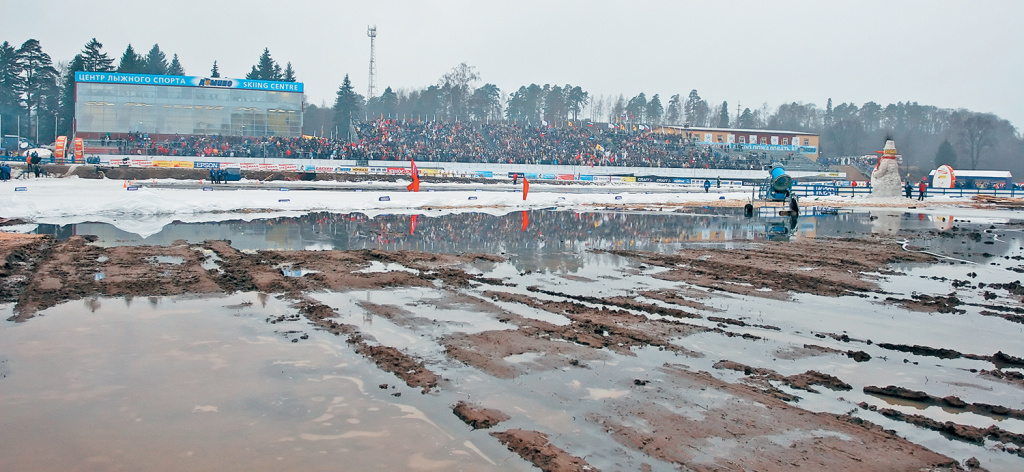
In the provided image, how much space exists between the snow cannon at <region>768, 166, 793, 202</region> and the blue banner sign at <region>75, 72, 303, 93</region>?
198 feet

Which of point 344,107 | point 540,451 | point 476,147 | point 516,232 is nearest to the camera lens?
point 540,451

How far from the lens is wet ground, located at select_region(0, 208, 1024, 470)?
6340 millimetres

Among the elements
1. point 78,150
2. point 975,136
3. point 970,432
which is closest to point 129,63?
point 78,150

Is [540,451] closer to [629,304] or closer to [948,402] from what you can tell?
[948,402]

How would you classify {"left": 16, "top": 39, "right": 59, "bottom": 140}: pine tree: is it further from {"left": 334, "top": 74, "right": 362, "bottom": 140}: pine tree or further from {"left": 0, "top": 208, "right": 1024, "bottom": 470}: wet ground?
{"left": 0, "top": 208, "right": 1024, "bottom": 470}: wet ground

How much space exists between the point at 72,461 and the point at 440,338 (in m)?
4.89

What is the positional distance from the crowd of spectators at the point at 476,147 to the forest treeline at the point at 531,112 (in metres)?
8.50

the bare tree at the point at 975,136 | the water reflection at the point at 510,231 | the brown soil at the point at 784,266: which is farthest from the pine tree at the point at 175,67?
the bare tree at the point at 975,136

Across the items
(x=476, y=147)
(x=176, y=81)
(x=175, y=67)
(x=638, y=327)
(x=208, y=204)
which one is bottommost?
(x=638, y=327)

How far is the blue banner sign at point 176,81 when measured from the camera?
74688 mm

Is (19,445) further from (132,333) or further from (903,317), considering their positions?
(903,317)

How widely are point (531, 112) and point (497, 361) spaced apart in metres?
149

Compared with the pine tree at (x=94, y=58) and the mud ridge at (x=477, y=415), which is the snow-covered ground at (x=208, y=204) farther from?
the pine tree at (x=94, y=58)

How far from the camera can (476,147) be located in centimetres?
8531
